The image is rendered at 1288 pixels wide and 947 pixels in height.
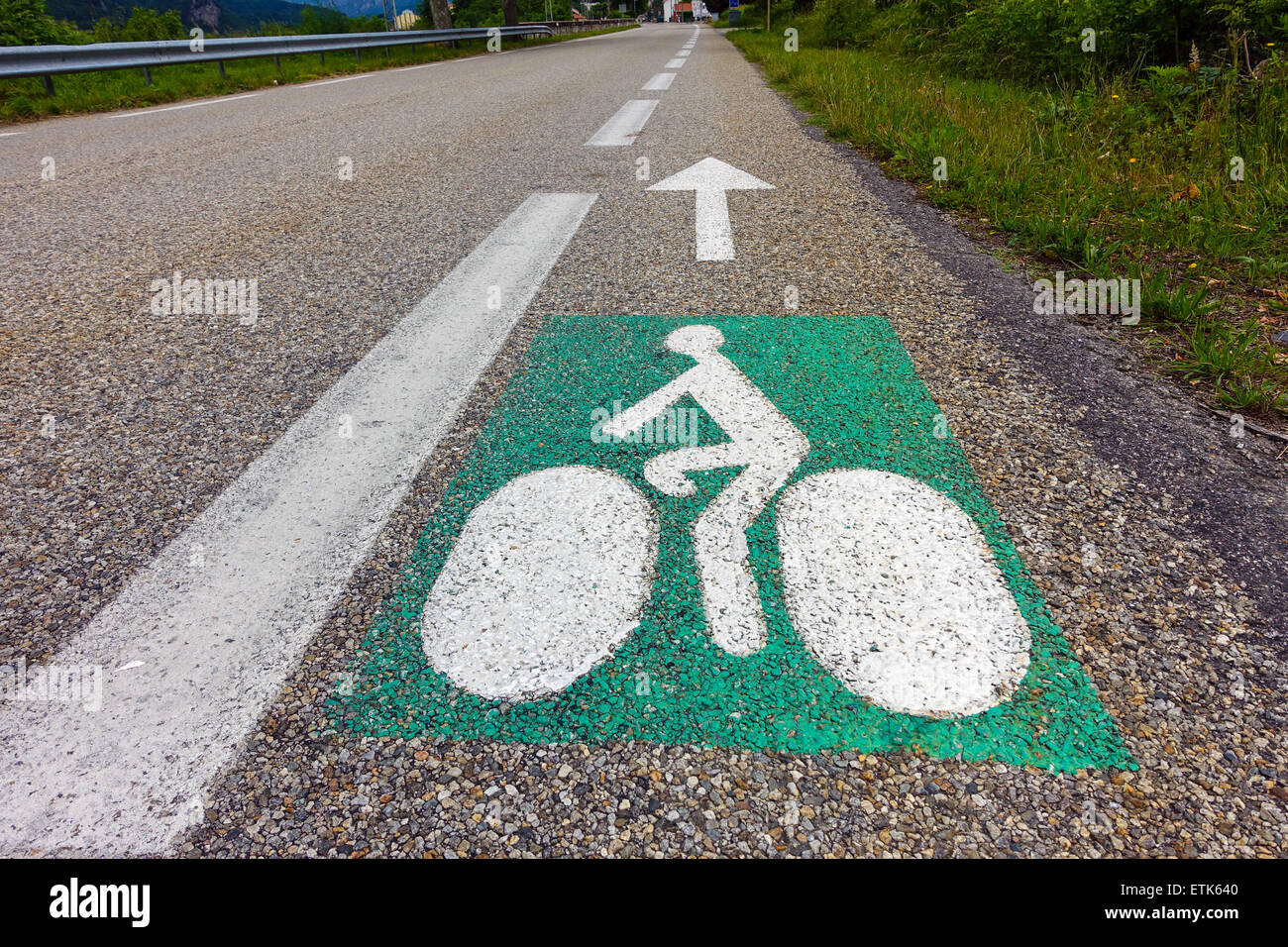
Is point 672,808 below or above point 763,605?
below

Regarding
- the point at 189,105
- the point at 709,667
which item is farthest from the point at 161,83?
the point at 709,667

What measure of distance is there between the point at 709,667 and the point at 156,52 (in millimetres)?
13741

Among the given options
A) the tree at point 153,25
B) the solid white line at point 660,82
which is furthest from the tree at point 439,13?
the solid white line at point 660,82

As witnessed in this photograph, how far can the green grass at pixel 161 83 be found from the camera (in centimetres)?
927

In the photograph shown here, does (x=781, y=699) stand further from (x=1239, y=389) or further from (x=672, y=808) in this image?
(x=1239, y=389)

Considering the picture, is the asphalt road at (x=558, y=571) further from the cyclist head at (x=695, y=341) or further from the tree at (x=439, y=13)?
the tree at (x=439, y=13)

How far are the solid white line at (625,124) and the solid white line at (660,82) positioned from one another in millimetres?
1782

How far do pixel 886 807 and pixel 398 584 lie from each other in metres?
1.19

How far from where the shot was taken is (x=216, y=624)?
5.41 ft

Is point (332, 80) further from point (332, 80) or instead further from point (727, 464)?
point (727, 464)

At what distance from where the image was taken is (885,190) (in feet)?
16.6

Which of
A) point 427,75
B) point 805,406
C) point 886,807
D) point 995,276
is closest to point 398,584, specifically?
point 886,807

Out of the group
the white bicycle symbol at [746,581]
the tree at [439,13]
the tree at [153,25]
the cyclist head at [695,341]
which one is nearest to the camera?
the white bicycle symbol at [746,581]
